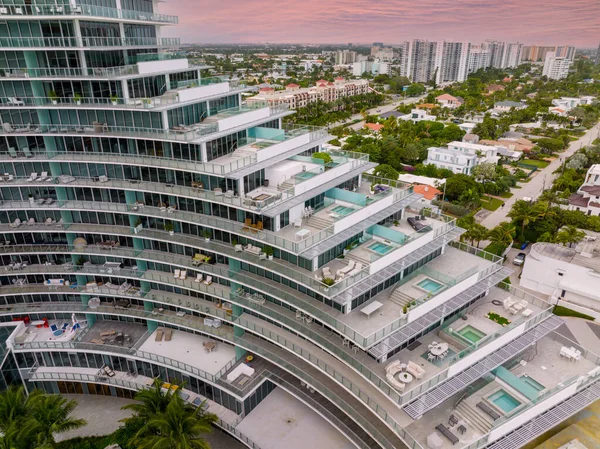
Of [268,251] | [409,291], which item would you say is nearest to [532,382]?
[409,291]

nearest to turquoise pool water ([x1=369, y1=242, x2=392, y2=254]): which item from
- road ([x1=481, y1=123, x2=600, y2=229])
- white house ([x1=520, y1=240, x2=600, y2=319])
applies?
white house ([x1=520, y1=240, x2=600, y2=319])

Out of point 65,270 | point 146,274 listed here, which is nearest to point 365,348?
point 146,274

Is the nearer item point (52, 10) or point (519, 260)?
point (52, 10)

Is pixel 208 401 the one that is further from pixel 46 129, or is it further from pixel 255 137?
pixel 46 129

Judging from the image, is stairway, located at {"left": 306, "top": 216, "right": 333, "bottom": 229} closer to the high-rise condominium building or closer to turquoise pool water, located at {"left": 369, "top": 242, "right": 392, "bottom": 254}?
the high-rise condominium building

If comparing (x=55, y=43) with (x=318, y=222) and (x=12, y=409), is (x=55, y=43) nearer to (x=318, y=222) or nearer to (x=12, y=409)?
(x=318, y=222)

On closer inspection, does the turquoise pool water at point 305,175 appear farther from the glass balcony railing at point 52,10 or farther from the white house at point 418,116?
the white house at point 418,116
